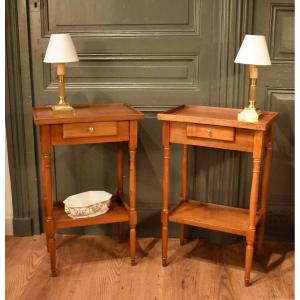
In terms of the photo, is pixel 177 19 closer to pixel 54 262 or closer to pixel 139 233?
pixel 139 233

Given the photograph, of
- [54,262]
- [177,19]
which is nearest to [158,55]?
[177,19]

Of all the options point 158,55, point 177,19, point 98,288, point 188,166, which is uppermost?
point 177,19

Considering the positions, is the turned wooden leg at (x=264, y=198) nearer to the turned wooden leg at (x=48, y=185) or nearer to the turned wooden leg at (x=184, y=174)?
the turned wooden leg at (x=184, y=174)

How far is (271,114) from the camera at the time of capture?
7.84 ft

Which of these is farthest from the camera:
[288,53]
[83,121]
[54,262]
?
[288,53]

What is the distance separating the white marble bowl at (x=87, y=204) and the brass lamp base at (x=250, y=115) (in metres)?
0.87

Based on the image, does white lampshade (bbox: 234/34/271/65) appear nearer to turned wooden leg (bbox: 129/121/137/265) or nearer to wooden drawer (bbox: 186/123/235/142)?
wooden drawer (bbox: 186/123/235/142)

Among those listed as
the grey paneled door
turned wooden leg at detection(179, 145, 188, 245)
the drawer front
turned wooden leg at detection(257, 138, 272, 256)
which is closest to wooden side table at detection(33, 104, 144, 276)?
the drawer front

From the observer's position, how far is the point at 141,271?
2512 millimetres

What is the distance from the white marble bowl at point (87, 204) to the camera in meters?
2.47

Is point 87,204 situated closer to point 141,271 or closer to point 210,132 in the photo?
point 141,271

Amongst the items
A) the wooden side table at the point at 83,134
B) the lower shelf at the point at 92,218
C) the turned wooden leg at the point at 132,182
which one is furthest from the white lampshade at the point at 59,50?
the lower shelf at the point at 92,218

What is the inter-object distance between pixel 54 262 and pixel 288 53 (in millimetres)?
1748

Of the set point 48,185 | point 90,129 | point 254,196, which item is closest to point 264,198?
point 254,196
